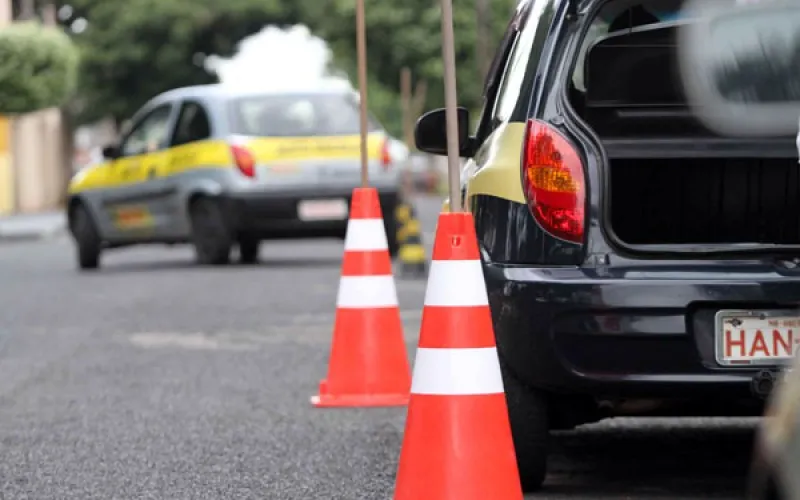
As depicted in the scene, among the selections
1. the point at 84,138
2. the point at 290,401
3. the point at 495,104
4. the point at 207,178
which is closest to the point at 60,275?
the point at 207,178

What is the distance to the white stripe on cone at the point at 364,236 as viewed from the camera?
26.3 ft

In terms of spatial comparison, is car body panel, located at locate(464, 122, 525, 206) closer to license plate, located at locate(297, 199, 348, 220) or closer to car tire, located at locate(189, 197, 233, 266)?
license plate, located at locate(297, 199, 348, 220)

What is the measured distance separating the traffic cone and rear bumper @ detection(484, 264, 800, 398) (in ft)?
1.05

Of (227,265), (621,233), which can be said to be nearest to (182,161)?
(227,265)

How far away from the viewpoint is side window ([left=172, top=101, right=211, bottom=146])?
1823 centimetres

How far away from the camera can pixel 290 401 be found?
8.21 metres

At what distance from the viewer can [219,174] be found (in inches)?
707

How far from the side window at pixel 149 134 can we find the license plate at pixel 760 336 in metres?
13.5

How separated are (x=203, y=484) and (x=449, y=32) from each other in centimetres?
161

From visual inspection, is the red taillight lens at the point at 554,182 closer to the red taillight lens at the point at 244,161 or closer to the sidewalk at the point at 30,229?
the red taillight lens at the point at 244,161

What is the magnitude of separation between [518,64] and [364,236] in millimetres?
2118

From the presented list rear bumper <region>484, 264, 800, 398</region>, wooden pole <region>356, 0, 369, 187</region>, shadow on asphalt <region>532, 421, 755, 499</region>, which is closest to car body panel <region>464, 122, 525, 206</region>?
rear bumper <region>484, 264, 800, 398</region>

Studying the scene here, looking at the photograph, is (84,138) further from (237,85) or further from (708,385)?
(708,385)

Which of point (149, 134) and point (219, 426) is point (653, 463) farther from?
point (149, 134)
